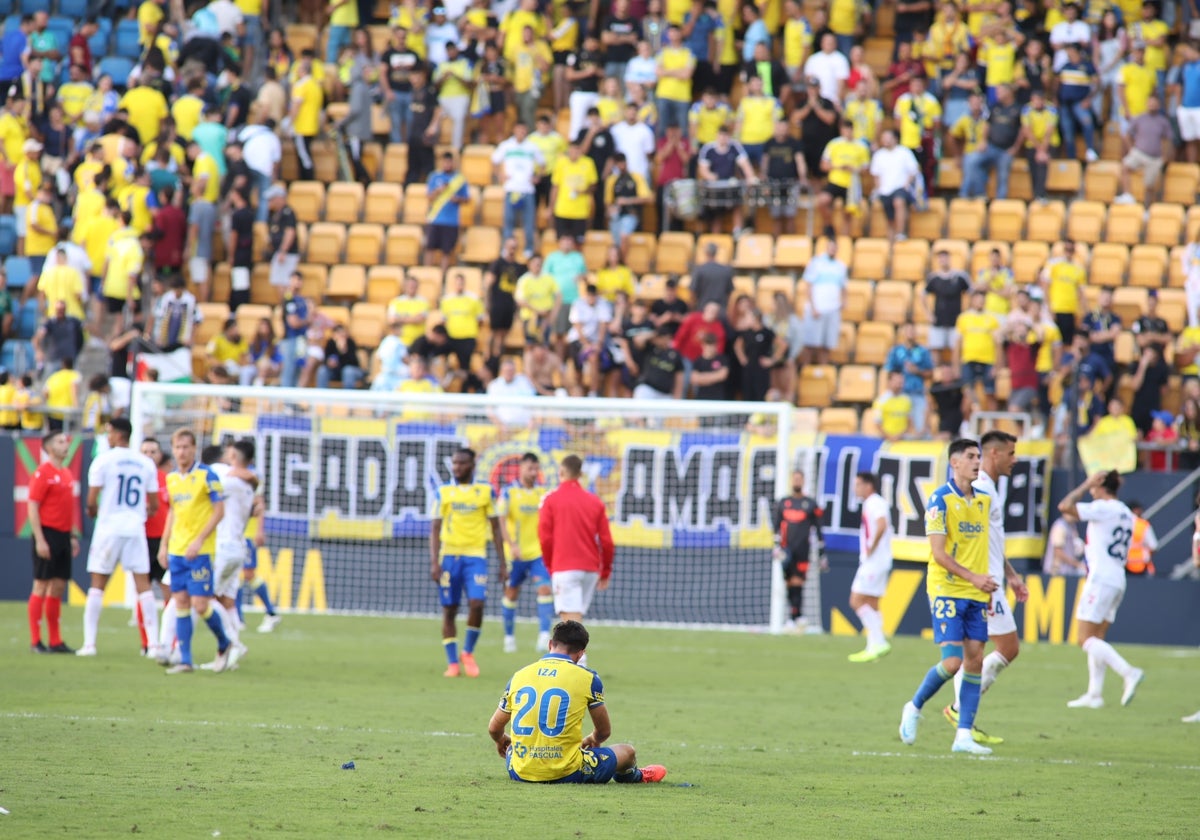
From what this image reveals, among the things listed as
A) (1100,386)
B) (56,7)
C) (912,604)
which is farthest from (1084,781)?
(56,7)

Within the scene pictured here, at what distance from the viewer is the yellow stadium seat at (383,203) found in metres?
28.6

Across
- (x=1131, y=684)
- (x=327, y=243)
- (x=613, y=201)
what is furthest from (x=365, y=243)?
(x=1131, y=684)

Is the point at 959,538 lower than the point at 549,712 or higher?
higher

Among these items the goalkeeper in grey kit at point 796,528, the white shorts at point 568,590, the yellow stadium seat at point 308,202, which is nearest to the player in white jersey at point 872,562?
the goalkeeper in grey kit at point 796,528

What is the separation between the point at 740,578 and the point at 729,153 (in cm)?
730

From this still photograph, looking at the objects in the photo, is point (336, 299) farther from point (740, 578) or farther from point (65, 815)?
point (65, 815)

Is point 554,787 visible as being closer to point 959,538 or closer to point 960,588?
point 960,588

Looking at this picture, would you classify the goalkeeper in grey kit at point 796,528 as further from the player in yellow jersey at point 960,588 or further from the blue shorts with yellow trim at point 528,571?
the player in yellow jersey at point 960,588

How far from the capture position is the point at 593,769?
9438mm

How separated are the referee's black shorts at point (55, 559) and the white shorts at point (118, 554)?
0.45 metres

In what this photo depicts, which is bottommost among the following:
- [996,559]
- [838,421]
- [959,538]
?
[996,559]

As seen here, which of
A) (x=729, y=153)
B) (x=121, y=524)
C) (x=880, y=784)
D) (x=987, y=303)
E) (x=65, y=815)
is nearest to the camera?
(x=65, y=815)

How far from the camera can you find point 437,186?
27266 millimetres

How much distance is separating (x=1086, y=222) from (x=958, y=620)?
680 inches
